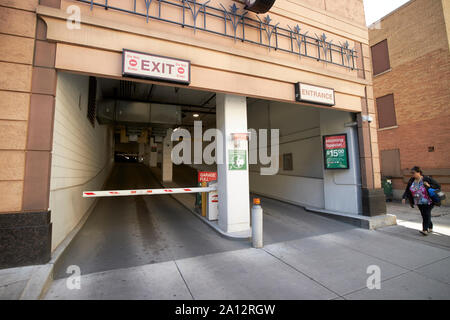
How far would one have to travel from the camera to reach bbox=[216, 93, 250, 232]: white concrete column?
545cm

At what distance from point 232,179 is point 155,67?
3.18m

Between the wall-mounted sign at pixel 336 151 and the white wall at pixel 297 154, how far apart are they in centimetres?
96

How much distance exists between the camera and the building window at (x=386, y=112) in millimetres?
12269

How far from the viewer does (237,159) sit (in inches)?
218

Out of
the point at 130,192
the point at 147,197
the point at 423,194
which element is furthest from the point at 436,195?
the point at 147,197

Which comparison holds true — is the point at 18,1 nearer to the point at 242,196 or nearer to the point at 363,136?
the point at 242,196

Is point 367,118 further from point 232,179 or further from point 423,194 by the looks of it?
point 232,179

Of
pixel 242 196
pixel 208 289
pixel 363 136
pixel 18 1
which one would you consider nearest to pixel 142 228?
pixel 242 196

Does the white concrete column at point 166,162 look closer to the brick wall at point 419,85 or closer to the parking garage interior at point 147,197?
the parking garage interior at point 147,197

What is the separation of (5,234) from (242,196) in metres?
4.52

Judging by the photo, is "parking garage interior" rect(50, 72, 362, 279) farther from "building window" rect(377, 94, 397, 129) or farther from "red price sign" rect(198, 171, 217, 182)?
"building window" rect(377, 94, 397, 129)

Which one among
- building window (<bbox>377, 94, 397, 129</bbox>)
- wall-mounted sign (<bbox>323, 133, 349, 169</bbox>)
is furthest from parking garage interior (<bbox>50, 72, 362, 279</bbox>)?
building window (<bbox>377, 94, 397, 129</bbox>)

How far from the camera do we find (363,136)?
22.5 feet

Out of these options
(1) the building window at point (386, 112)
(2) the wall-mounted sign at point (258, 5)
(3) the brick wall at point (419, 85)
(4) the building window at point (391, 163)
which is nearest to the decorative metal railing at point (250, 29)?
(2) the wall-mounted sign at point (258, 5)
